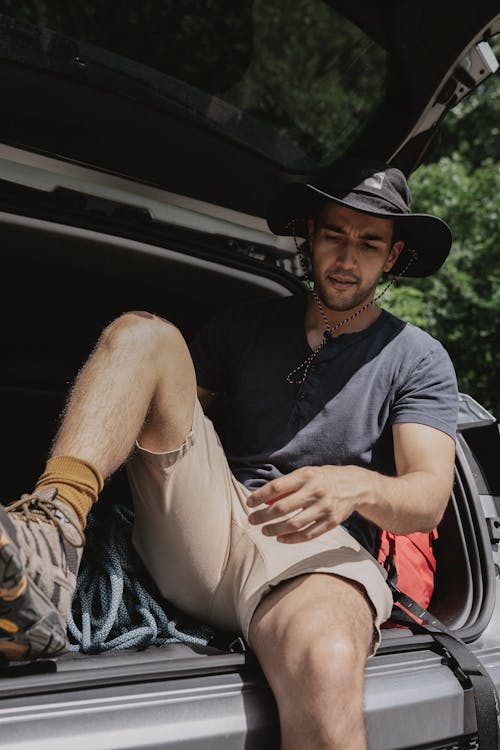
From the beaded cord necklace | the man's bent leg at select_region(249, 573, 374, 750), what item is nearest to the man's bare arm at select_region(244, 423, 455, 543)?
the man's bent leg at select_region(249, 573, 374, 750)

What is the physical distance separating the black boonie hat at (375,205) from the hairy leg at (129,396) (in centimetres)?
55

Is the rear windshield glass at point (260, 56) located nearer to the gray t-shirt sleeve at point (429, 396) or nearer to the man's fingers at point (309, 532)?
the gray t-shirt sleeve at point (429, 396)

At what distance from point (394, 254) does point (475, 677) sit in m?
0.97

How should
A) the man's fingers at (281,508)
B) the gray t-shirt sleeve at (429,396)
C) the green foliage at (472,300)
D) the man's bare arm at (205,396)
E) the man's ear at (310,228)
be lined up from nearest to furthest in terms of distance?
the man's fingers at (281,508) < the gray t-shirt sleeve at (429,396) < the man's bare arm at (205,396) < the man's ear at (310,228) < the green foliage at (472,300)

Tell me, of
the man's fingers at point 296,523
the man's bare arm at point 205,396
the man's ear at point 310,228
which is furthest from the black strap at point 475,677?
the man's ear at point 310,228

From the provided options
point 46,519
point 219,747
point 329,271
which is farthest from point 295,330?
point 219,747

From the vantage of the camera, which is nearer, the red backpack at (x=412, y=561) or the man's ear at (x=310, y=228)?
the red backpack at (x=412, y=561)

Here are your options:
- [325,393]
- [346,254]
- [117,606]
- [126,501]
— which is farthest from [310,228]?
[117,606]

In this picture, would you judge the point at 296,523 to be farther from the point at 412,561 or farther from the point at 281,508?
the point at 412,561

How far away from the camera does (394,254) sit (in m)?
1.97

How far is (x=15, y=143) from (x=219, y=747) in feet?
4.60

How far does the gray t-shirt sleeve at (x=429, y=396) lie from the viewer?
67.6 inches

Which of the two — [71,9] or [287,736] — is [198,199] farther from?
[287,736]

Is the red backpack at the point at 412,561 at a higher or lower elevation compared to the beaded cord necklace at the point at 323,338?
lower
